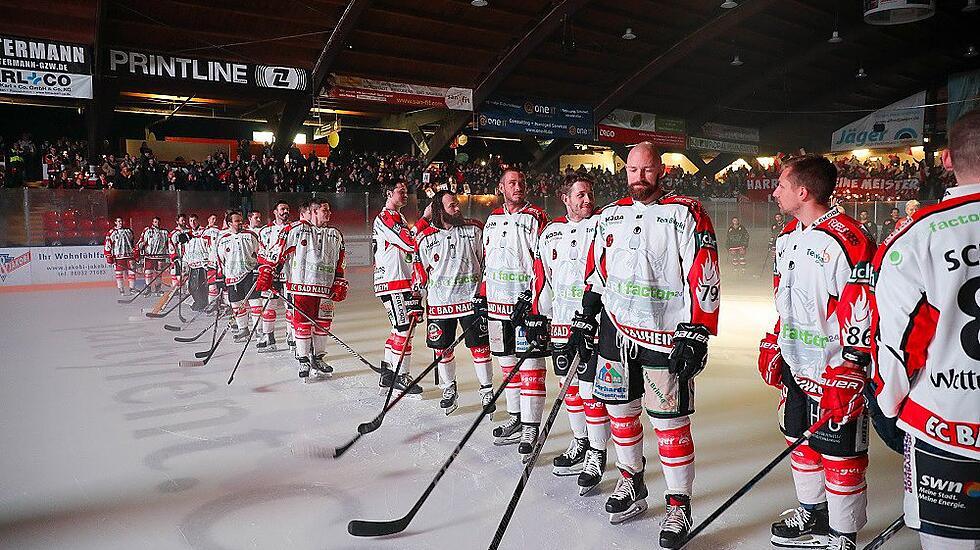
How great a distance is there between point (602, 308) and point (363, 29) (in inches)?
530

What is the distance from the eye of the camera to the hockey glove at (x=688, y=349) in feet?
8.91

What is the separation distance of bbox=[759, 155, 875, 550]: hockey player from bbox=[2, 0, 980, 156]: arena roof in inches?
497

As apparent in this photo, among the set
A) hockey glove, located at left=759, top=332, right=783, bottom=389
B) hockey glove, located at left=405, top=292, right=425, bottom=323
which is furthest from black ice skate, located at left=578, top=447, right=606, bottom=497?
hockey glove, located at left=405, top=292, right=425, bottom=323

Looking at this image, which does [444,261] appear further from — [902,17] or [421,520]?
[902,17]

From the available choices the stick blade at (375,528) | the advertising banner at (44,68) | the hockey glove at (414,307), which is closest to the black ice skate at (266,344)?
the hockey glove at (414,307)

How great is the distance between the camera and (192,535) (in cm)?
304

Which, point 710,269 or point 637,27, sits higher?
point 637,27

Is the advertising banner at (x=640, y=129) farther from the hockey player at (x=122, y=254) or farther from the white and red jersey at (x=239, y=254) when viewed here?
the white and red jersey at (x=239, y=254)

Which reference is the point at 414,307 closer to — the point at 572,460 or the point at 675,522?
the point at 572,460

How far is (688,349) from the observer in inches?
107

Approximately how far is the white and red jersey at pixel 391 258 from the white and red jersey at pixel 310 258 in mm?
802

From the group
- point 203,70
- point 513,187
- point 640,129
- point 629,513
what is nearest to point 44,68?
point 203,70

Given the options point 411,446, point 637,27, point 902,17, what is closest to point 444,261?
point 411,446

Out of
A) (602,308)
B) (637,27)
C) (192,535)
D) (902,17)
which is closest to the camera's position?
(192,535)
